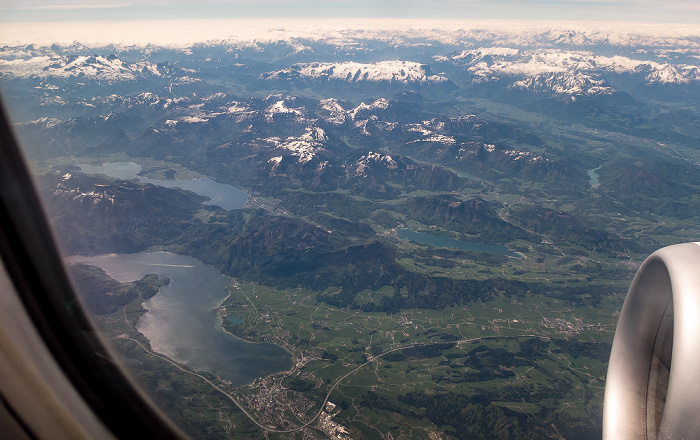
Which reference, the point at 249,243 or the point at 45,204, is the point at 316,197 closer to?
the point at 249,243

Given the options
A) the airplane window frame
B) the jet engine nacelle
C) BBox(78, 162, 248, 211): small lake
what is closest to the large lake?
BBox(78, 162, 248, 211): small lake

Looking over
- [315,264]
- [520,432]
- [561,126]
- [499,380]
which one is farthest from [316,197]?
[561,126]

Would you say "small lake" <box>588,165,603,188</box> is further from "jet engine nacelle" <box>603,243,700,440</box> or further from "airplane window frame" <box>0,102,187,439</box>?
"airplane window frame" <box>0,102,187,439</box>

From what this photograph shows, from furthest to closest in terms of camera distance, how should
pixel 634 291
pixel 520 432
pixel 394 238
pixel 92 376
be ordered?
pixel 394 238
pixel 520 432
pixel 634 291
pixel 92 376

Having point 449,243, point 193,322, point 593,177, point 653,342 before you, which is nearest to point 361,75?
point 593,177

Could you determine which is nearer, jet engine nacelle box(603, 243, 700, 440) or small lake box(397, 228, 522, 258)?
jet engine nacelle box(603, 243, 700, 440)

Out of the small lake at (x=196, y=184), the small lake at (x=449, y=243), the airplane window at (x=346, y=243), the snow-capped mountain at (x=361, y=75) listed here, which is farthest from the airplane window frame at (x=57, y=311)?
the snow-capped mountain at (x=361, y=75)
